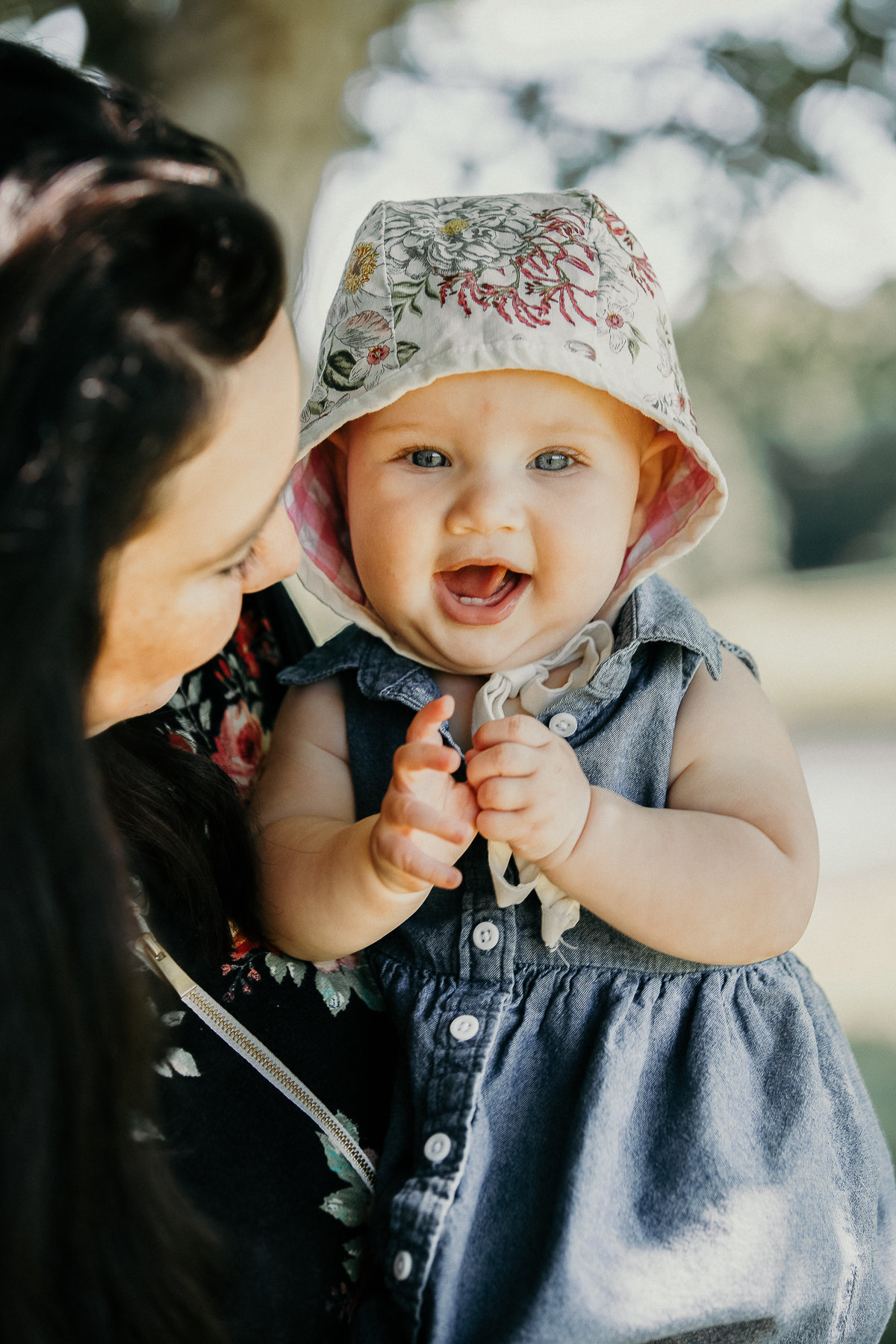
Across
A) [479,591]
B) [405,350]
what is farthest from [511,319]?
[479,591]

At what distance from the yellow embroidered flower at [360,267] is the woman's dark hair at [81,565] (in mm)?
403

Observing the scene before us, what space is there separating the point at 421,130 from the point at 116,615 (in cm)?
338

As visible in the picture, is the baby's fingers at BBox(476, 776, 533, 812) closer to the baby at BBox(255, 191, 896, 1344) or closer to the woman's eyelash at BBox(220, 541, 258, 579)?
the baby at BBox(255, 191, 896, 1344)

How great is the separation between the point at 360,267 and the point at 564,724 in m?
0.49

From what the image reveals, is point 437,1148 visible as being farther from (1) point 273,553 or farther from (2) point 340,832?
(1) point 273,553

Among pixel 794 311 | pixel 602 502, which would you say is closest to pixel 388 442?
pixel 602 502

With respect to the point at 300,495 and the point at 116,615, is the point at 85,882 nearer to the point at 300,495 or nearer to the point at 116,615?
the point at 116,615

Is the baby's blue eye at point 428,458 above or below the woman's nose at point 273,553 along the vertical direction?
above

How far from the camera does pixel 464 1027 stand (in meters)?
0.93

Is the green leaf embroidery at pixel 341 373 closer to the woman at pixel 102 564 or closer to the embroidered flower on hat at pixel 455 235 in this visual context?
the embroidered flower on hat at pixel 455 235

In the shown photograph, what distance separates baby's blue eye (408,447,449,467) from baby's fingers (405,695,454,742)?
0.93 ft

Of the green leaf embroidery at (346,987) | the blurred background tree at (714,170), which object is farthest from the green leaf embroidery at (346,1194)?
the blurred background tree at (714,170)

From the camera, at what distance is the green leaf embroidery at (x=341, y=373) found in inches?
41.0

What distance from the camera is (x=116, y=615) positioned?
0.64 metres
